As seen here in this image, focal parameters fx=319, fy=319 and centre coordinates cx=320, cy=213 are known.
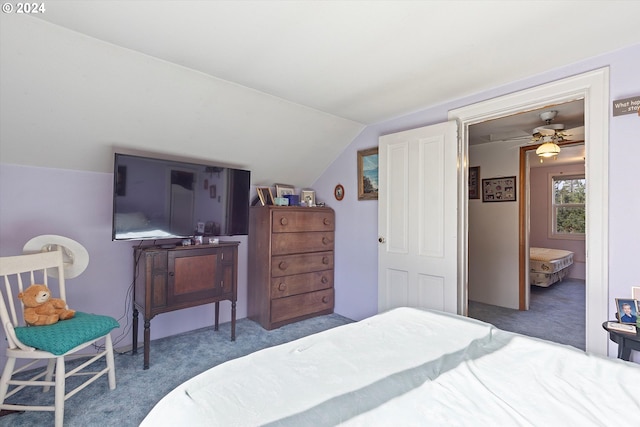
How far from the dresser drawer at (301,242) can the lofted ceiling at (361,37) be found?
4.90 ft

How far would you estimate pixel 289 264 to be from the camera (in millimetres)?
3428

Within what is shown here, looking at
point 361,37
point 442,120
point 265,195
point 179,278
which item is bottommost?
point 179,278

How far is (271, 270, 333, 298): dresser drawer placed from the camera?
11.0 feet

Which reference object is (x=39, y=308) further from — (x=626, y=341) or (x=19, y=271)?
(x=626, y=341)

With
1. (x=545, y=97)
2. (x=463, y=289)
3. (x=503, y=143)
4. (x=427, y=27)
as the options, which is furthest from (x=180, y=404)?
(x=503, y=143)

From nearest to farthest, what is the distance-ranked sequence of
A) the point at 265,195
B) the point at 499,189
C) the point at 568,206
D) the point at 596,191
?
the point at 596,191 → the point at 265,195 → the point at 499,189 → the point at 568,206

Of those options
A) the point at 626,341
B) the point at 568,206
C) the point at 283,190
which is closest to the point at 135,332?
the point at 283,190

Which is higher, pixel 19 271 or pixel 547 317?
pixel 19 271

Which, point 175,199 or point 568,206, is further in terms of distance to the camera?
point 568,206

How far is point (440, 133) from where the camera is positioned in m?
2.78

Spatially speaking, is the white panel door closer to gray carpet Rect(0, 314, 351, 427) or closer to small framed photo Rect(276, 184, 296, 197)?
gray carpet Rect(0, 314, 351, 427)

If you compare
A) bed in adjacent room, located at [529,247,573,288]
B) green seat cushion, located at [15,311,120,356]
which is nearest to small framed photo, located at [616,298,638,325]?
green seat cushion, located at [15,311,120,356]

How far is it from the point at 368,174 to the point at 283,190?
1022 millimetres

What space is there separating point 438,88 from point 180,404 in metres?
2.65
